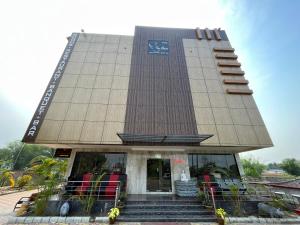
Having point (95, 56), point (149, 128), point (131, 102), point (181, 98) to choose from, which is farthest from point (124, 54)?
point (149, 128)

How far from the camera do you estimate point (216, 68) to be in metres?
14.0

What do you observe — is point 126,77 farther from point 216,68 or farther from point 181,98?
point 216,68

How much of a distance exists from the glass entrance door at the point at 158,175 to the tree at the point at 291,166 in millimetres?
44257

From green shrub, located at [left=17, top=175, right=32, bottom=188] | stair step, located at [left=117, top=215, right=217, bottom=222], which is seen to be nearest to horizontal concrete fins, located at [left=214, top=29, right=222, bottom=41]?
stair step, located at [left=117, top=215, right=217, bottom=222]

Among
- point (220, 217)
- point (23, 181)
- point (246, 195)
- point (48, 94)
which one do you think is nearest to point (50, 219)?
point (220, 217)

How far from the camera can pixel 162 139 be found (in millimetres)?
9203

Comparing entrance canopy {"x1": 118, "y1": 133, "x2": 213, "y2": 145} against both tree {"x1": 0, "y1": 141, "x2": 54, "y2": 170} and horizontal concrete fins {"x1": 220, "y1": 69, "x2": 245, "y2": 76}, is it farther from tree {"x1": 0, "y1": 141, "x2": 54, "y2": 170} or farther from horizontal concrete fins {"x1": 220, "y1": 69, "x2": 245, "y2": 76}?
tree {"x1": 0, "y1": 141, "x2": 54, "y2": 170}

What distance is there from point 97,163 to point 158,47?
11.5 metres

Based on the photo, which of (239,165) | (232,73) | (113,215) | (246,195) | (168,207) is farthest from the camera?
(232,73)

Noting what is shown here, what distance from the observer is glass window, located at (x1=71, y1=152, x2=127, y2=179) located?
34.0ft

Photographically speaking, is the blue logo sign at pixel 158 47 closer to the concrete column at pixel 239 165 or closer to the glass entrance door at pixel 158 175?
the glass entrance door at pixel 158 175

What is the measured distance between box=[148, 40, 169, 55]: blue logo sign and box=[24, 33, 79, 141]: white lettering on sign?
7.11 meters

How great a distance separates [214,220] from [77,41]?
55.4ft

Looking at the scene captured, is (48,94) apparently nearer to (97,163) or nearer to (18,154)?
(97,163)
